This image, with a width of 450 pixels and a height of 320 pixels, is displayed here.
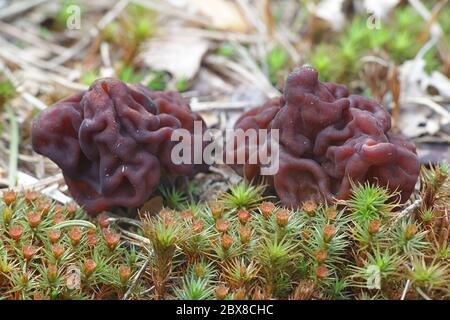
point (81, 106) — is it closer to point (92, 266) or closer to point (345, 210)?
point (92, 266)

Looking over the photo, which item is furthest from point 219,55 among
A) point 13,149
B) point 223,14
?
point 13,149

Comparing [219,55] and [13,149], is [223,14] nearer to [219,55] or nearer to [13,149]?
[219,55]

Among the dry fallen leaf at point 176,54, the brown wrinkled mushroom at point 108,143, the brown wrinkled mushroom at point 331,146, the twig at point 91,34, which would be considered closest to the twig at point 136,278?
the brown wrinkled mushroom at point 108,143

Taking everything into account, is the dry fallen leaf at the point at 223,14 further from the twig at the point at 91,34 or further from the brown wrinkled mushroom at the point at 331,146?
the brown wrinkled mushroom at the point at 331,146

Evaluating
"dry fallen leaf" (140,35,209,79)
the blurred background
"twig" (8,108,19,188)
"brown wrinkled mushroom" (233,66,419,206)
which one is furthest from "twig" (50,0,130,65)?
"brown wrinkled mushroom" (233,66,419,206)

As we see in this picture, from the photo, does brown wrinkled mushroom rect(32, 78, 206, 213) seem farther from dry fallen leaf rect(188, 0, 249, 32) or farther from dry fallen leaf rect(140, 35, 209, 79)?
dry fallen leaf rect(188, 0, 249, 32)

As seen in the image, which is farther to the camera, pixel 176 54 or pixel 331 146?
pixel 176 54
